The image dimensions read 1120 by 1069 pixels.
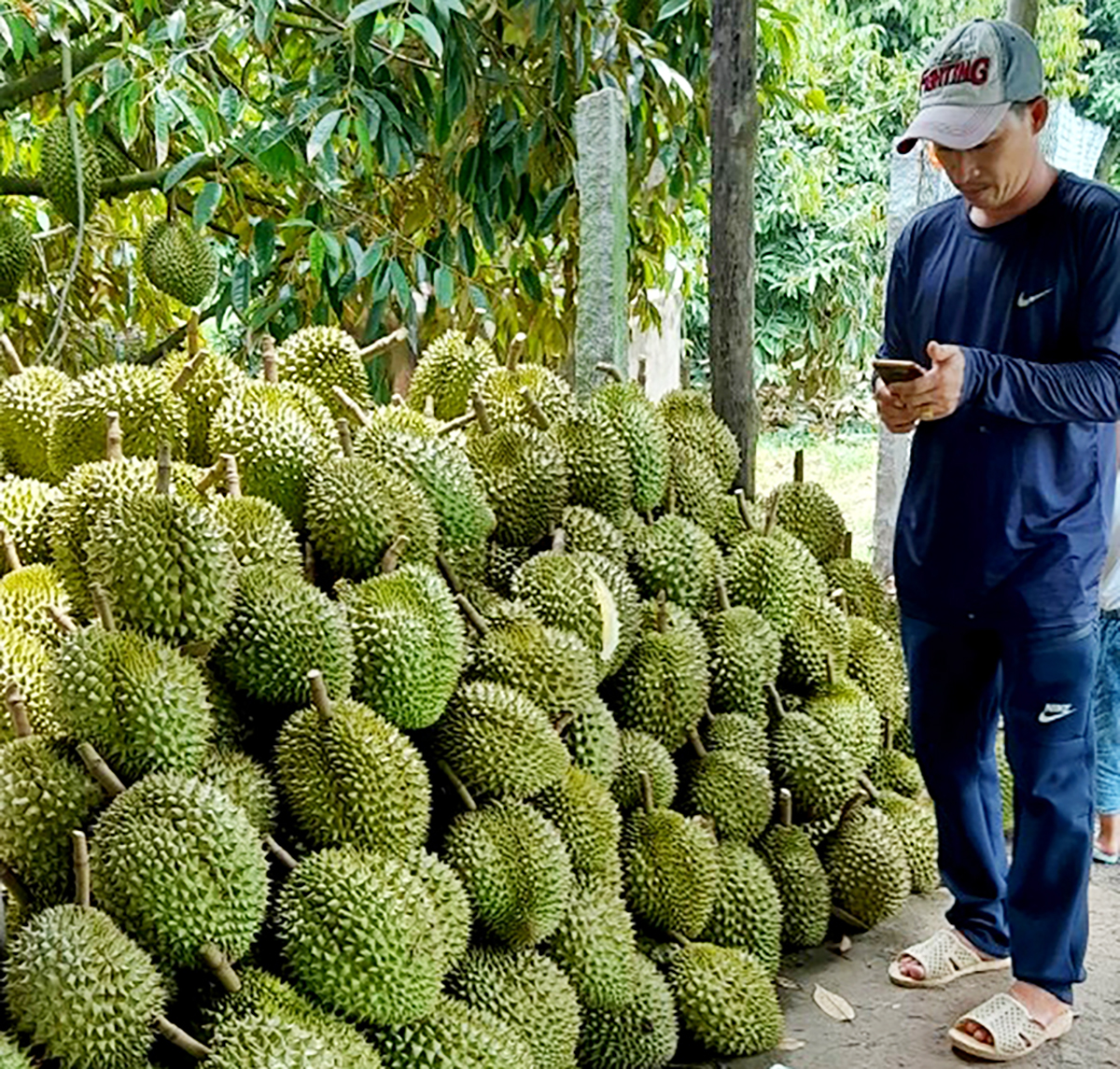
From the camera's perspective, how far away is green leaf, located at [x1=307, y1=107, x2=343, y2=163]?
2.30 m

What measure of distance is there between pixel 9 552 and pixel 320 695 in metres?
0.47

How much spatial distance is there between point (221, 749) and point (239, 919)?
0.26 meters

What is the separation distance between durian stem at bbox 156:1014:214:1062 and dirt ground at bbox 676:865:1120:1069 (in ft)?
3.27

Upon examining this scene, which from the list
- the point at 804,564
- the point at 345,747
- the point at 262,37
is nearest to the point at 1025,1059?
the point at 804,564

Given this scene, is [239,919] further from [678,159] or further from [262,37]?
[678,159]

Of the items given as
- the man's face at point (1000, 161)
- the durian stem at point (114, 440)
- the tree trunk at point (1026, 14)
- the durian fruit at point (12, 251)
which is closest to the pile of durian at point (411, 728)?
the durian stem at point (114, 440)

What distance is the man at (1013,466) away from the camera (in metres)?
1.93

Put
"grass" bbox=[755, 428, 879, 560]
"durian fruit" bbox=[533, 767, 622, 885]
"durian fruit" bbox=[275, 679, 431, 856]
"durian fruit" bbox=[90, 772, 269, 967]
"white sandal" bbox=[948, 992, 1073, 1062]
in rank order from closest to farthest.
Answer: "durian fruit" bbox=[90, 772, 269, 967], "durian fruit" bbox=[275, 679, 431, 856], "durian fruit" bbox=[533, 767, 622, 885], "white sandal" bbox=[948, 992, 1073, 1062], "grass" bbox=[755, 428, 879, 560]

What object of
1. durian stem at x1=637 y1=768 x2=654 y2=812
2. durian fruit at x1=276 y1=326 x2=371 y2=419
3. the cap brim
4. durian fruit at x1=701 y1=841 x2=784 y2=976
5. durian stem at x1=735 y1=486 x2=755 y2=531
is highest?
the cap brim

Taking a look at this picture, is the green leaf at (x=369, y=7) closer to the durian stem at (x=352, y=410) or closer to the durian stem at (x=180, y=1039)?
the durian stem at (x=352, y=410)

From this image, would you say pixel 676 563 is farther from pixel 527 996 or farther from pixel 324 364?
pixel 527 996

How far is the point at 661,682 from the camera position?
91.6 inches

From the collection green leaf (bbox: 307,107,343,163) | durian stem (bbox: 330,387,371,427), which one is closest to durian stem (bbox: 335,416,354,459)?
durian stem (bbox: 330,387,371,427)

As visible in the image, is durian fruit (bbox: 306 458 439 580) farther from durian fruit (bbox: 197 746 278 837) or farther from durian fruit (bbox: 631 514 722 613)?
durian fruit (bbox: 631 514 722 613)
